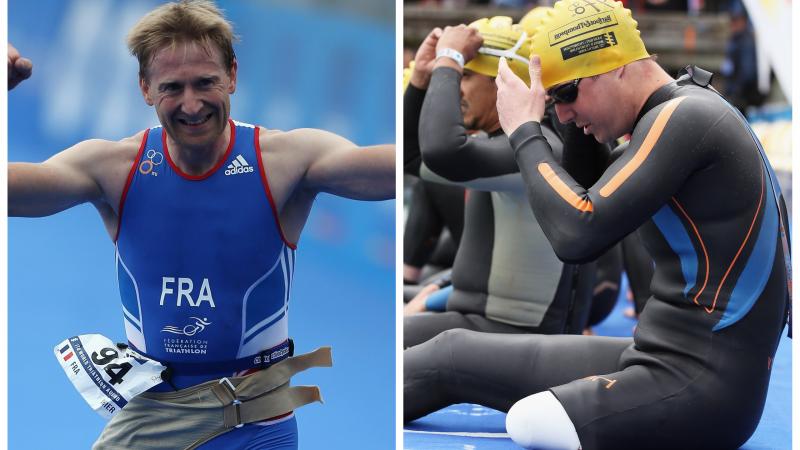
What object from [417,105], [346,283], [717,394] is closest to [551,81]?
[717,394]

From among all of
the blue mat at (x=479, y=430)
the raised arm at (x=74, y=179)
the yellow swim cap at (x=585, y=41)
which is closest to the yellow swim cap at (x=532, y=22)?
the yellow swim cap at (x=585, y=41)

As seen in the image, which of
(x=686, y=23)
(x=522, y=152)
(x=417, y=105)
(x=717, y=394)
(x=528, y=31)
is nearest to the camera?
(x=717, y=394)

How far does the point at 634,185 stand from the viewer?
297cm

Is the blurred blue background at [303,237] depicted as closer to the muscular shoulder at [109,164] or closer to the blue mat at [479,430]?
the blue mat at [479,430]

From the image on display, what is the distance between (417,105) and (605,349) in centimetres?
175

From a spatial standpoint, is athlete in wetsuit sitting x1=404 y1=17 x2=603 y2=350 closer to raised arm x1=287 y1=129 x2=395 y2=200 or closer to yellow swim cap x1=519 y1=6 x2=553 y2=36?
yellow swim cap x1=519 y1=6 x2=553 y2=36

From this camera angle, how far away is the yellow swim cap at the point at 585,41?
10.7ft

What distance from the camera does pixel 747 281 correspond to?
3062mm

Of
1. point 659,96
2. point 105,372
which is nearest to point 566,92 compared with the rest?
point 659,96

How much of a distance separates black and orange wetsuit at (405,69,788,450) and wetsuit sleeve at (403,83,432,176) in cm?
160

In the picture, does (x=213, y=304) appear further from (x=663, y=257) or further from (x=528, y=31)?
(x=528, y=31)

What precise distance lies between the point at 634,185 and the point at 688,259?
0.32 meters

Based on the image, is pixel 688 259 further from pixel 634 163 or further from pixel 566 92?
pixel 566 92

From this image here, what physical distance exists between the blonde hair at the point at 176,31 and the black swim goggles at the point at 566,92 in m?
1.07
